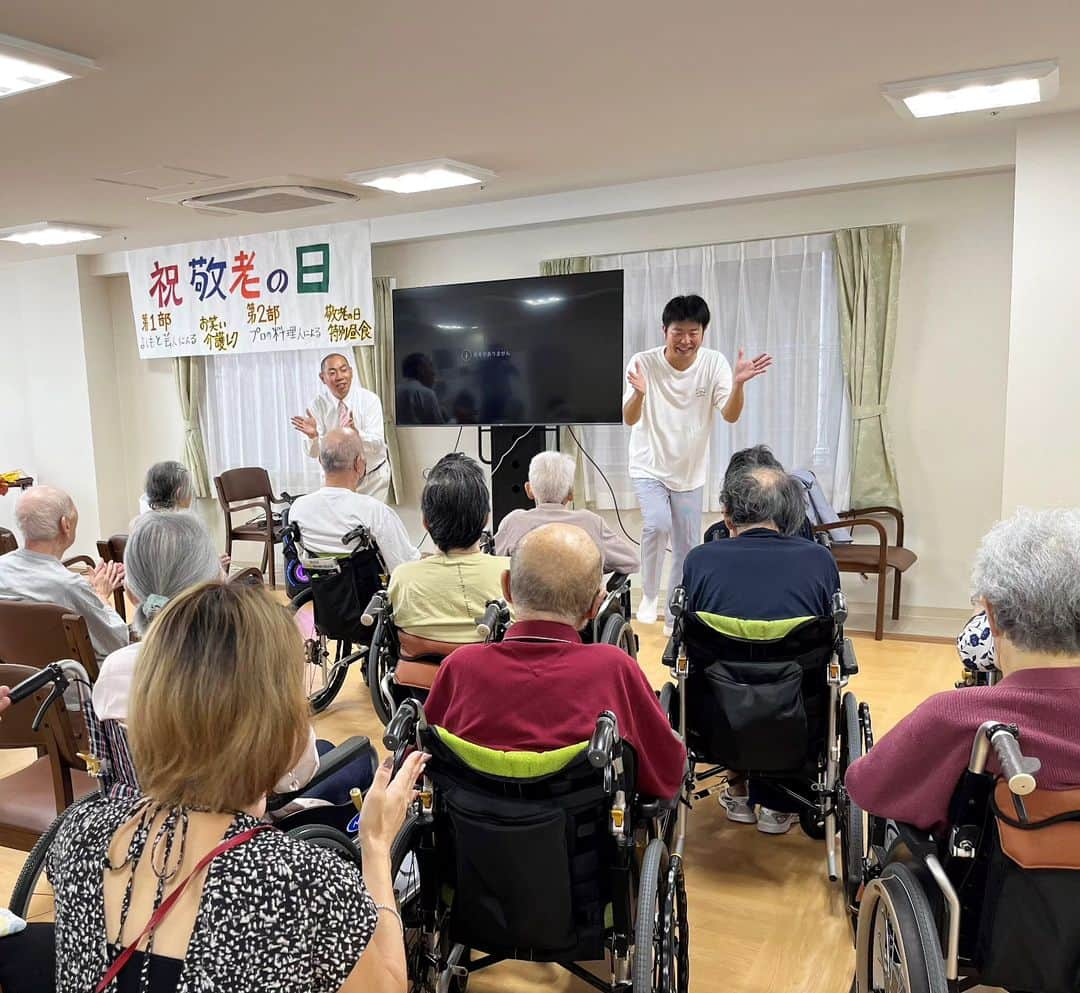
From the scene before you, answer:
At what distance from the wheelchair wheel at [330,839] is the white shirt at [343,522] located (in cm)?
199

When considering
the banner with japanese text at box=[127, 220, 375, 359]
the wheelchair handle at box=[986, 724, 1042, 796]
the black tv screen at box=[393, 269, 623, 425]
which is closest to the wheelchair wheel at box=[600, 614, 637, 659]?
the wheelchair handle at box=[986, 724, 1042, 796]

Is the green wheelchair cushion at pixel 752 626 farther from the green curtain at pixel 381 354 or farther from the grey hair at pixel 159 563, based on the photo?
the green curtain at pixel 381 354

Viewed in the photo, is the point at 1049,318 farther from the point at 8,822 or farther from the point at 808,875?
the point at 8,822

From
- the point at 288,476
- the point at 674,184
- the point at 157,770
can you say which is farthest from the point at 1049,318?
the point at 288,476

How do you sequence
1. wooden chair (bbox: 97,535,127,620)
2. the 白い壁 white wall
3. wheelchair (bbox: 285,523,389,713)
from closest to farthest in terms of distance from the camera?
1. wheelchair (bbox: 285,523,389,713)
2. wooden chair (bbox: 97,535,127,620)
3. the 白い壁 white wall

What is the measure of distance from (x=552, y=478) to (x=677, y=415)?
69.8 inches

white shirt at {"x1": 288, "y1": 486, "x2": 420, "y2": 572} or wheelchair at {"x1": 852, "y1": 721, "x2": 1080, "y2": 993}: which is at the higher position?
white shirt at {"x1": 288, "y1": 486, "x2": 420, "y2": 572}

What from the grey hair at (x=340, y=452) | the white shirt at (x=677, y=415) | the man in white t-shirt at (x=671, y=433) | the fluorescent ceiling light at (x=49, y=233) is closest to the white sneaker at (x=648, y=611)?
the man in white t-shirt at (x=671, y=433)

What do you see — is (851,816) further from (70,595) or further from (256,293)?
(256,293)

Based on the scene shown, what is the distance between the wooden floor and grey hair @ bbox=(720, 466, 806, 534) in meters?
0.93

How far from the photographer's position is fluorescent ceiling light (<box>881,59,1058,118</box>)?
3230 millimetres

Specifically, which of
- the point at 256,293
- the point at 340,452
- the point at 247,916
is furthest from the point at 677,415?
the point at 247,916

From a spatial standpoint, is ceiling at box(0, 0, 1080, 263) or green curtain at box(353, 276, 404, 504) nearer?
ceiling at box(0, 0, 1080, 263)

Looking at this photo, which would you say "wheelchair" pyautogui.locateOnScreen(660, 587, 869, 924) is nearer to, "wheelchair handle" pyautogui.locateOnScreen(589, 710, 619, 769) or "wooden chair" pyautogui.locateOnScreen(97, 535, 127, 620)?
"wheelchair handle" pyautogui.locateOnScreen(589, 710, 619, 769)
